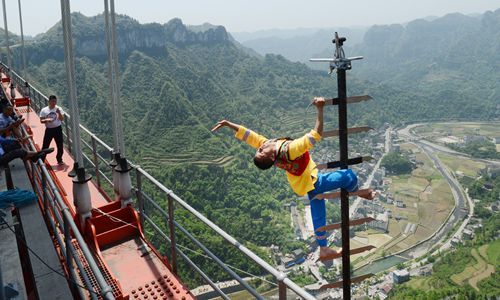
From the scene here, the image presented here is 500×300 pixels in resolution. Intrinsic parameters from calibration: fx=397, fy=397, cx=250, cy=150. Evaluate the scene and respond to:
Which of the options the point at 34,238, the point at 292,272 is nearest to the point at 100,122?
the point at 292,272

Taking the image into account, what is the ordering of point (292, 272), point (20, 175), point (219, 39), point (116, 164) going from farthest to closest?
point (219, 39)
point (292, 272)
point (20, 175)
point (116, 164)

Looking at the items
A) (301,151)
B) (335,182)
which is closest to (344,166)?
(335,182)

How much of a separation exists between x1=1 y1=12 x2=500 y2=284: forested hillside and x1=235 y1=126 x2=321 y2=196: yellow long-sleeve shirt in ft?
77.5

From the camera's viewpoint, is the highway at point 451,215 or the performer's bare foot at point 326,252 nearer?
the performer's bare foot at point 326,252

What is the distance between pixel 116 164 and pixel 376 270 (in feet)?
133

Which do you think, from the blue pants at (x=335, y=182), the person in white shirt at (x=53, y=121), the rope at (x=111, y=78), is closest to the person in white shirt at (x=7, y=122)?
the person in white shirt at (x=53, y=121)

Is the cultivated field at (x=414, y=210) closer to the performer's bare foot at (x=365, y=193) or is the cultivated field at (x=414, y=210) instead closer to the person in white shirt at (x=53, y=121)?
the person in white shirt at (x=53, y=121)

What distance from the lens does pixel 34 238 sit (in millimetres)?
4039

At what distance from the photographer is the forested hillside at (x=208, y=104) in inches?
2078

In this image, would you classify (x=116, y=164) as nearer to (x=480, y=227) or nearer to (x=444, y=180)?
(x=480, y=227)

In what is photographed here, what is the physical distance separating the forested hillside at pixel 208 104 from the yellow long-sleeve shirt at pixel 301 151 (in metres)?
23.6

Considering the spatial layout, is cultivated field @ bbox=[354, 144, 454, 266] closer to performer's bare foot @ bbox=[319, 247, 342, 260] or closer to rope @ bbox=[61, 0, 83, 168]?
performer's bare foot @ bbox=[319, 247, 342, 260]

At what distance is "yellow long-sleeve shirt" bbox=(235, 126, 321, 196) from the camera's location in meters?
3.65

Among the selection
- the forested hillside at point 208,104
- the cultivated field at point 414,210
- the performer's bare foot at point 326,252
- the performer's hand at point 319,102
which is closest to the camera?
the performer's hand at point 319,102
